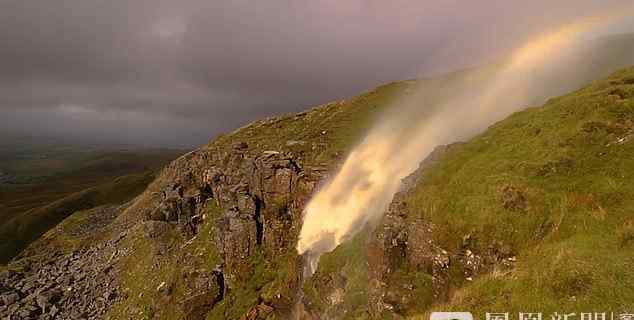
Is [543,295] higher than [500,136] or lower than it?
lower

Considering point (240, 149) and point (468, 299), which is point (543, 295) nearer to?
point (468, 299)

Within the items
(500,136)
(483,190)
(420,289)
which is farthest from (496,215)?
(500,136)

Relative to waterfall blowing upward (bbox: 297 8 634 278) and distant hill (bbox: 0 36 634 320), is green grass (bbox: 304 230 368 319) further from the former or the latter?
waterfall blowing upward (bbox: 297 8 634 278)

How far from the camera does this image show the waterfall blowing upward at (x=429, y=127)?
47969 mm

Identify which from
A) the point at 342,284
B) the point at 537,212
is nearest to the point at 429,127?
the point at 342,284

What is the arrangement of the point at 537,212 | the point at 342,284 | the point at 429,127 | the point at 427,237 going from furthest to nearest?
the point at 429,127 < the point at 342,284 < the point at 427,237 < the point at 537,212

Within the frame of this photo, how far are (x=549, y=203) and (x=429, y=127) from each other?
137 ft

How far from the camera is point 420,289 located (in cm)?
2541

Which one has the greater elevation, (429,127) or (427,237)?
(429,127)

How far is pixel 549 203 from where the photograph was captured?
2459 centimetres

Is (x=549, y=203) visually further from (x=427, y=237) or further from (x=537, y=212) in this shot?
(x=427, y=237)

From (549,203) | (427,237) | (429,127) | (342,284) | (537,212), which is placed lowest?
(342,284)

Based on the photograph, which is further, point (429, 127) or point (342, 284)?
point (429, 127)

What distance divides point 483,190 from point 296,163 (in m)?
44.9
